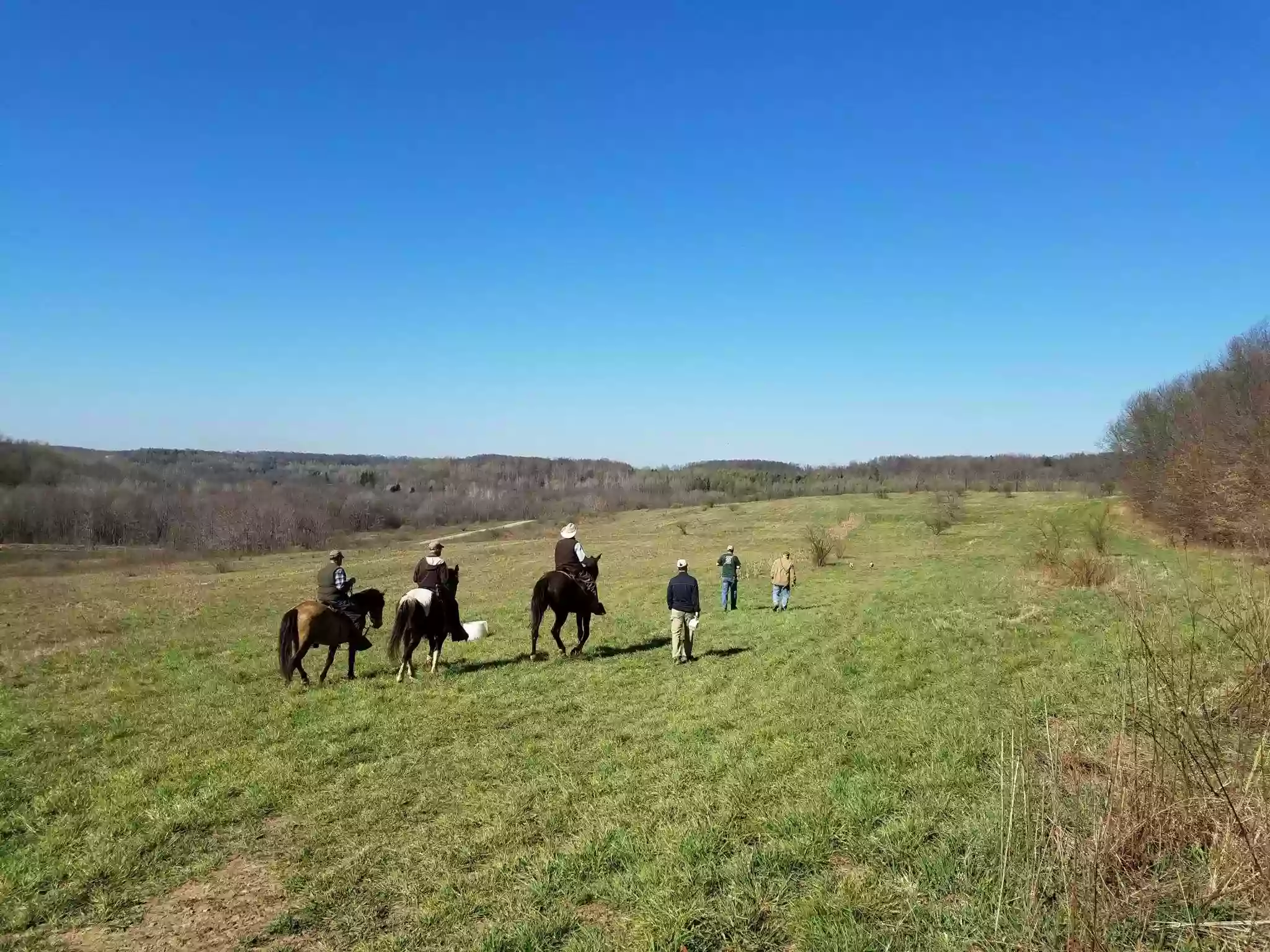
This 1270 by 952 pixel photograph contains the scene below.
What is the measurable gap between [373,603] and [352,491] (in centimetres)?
12582

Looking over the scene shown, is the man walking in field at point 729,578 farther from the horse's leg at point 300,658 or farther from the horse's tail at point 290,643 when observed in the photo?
the horse's tail at point 290,643

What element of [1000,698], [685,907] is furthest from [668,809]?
[1000,698]

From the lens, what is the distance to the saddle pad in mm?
12837

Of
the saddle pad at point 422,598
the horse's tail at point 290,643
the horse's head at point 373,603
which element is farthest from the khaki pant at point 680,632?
the horse's tail at point 290,643

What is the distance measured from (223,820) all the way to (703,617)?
1436 centimetres

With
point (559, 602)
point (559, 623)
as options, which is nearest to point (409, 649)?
point (559, 602)

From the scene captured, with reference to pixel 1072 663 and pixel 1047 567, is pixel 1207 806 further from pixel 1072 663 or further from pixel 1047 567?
pixel 1047 567

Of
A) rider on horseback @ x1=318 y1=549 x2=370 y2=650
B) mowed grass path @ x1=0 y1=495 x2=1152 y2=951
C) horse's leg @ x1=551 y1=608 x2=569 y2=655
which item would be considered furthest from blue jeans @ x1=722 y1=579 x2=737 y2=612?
rider on horseback @ x1=318 y1=549 x2=370 y2=650

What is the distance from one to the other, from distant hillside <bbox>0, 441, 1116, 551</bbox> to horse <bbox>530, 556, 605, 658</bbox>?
6816 centimetres

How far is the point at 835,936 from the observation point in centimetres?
432

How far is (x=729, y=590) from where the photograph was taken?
2255 cm

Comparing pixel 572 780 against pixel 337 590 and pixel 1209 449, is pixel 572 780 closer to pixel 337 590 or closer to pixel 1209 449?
pixel 337 590

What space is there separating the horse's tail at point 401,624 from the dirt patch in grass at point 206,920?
21.6 feet

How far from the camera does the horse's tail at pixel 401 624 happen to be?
502 inches
